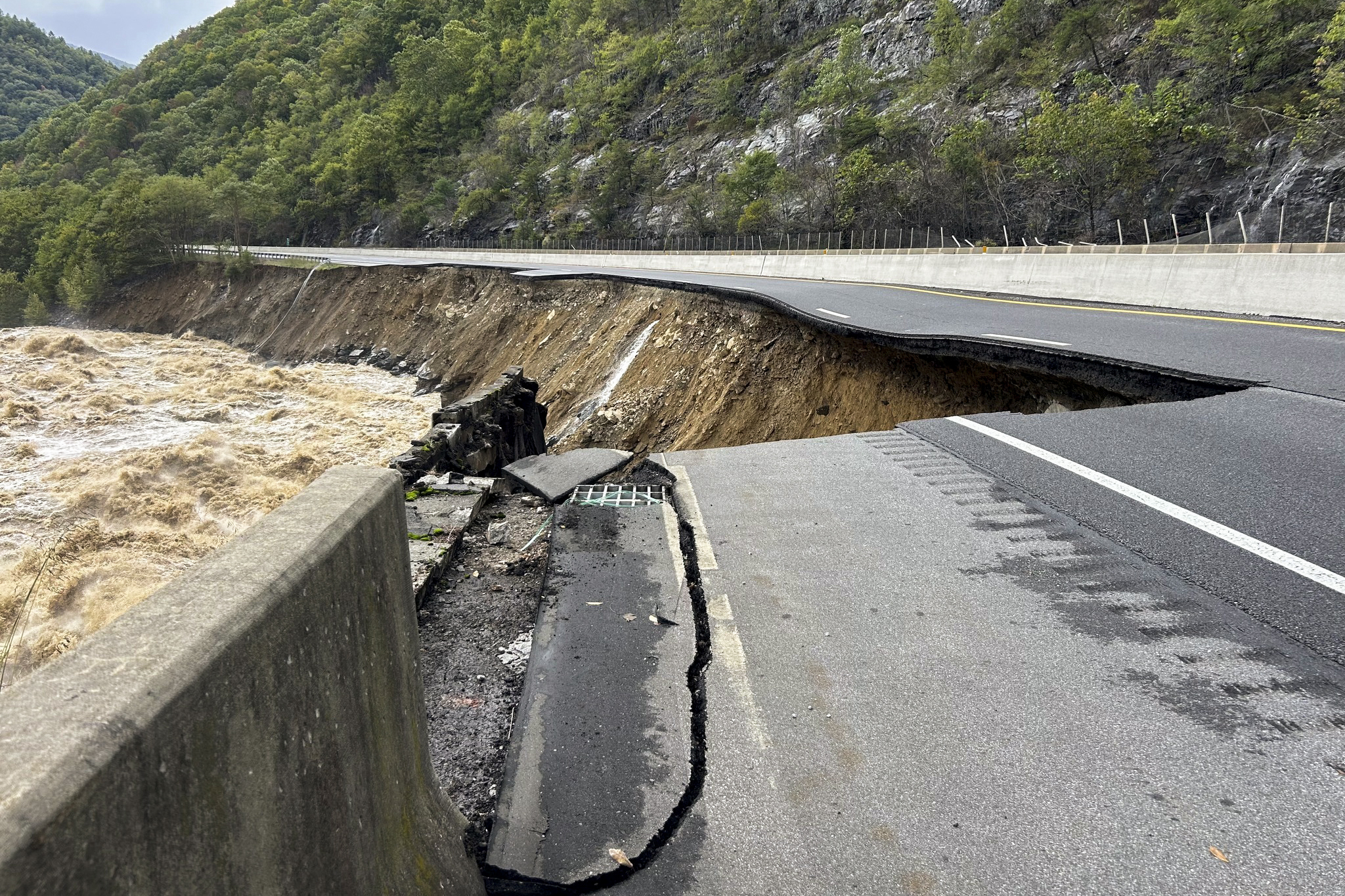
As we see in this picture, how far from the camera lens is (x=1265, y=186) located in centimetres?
3041

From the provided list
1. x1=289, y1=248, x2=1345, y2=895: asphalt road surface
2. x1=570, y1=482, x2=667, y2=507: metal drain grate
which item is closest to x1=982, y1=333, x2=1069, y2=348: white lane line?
x1=289, y1=248, x2=1345, y2=895: asphalt road surface

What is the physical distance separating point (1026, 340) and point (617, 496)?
6850mm

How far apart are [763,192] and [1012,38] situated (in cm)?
1750

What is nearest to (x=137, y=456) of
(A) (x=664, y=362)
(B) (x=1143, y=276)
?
(A) (x=664, y=362)

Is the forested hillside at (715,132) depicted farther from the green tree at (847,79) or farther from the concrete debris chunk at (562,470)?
the concrete debris chunk at (562,470)

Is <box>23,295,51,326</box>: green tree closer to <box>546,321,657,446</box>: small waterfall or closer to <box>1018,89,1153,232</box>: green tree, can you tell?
<box>546,321,657,446</box>: small waterfall

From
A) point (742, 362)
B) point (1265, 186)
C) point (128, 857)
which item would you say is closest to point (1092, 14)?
point (1265, 186)

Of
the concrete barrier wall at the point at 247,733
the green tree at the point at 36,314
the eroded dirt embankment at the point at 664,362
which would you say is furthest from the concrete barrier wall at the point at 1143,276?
the green tree at the point at 36,314

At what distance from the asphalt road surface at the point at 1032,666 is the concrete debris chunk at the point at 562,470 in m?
0.93

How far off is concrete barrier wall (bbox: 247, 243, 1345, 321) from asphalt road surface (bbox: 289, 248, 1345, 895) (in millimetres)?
6926

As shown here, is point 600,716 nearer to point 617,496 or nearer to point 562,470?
point 617,496

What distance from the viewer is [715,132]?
62.8 meters

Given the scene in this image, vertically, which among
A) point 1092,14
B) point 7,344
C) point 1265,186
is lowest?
point 7,344

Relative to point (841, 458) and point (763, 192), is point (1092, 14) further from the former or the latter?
point (841, 458)
